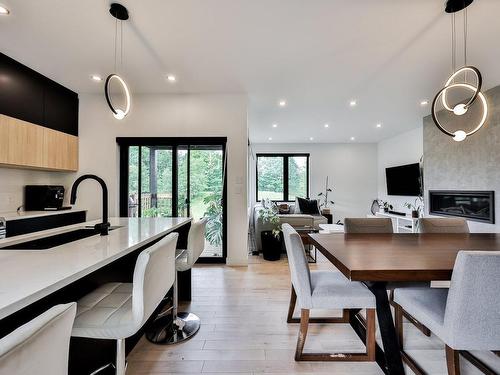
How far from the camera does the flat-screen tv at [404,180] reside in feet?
18.6

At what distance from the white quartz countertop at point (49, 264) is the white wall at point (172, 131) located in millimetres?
2293

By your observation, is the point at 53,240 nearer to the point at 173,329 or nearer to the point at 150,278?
the point at 150,278

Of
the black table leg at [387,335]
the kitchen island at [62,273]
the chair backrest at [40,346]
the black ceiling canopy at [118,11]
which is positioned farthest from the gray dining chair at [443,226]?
the black ceiling canopy at [118,11]

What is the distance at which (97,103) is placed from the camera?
387 centimetres

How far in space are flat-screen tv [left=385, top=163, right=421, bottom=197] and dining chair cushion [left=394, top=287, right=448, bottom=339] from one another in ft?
16.0

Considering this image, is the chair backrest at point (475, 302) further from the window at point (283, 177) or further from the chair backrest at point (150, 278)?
the window at point (283, 177)

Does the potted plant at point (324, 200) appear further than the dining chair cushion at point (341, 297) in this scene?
Yes

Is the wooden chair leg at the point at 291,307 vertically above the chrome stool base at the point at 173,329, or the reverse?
the wooden chair leg at the point at 291,307

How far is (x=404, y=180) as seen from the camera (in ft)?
20.0

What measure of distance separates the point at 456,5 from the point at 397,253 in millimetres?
2102

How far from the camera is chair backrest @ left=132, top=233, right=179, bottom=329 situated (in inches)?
41.4

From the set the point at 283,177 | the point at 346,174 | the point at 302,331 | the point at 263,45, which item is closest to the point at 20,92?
the point at 263,45

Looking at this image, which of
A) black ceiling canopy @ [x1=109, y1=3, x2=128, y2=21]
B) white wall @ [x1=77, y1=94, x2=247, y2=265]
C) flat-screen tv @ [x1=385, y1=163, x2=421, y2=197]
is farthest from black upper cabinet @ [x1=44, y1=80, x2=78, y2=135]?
flat-screen tv @ [x1=385, y1=163, x2=421, y2=197]

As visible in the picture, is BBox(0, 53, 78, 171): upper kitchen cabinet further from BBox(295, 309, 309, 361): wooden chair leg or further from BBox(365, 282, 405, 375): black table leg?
BBox(365, 282, 405, 375): black table leg
